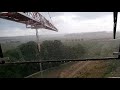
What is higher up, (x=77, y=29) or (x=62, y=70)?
(x=77, y=29)
